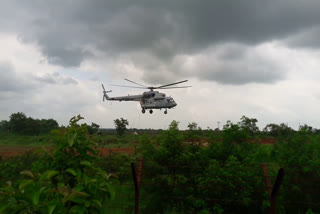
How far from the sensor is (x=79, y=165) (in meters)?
3.47

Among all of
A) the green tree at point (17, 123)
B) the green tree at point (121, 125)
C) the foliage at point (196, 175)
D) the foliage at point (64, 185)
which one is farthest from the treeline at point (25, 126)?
the foliage at point (64, 185)

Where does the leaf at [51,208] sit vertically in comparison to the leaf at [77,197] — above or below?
below

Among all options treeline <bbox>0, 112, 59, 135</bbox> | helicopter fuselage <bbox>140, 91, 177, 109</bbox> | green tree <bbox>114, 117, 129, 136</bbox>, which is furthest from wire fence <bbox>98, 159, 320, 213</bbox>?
treeline <bbox>0, 112, 59, 135</bbox>

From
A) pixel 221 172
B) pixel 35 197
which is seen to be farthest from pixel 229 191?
pixel 35 197

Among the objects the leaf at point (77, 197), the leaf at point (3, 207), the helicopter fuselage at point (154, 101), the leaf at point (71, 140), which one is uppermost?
the helicopter fuselage at point (154, 101)

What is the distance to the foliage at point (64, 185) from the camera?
284 cm

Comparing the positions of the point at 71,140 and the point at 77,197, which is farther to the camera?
the point at 71,140

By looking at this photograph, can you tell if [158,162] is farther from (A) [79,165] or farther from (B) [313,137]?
(A) [79,165]

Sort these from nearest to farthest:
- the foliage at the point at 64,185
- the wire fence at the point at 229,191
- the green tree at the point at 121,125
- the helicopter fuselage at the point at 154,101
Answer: the foliage at the point at 64,185 < the wire fence at the point at 229,191 < the helicopter fuselage at the point at 154,101 < the green tree at the point at 121,125

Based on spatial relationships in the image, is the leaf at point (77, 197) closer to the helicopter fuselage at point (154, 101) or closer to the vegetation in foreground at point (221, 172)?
the vegetation in foreground at point (221, 172)

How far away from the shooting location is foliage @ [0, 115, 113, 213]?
9.32ft

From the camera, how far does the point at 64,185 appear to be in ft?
11.1

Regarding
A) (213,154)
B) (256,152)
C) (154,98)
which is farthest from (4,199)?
(154,98)

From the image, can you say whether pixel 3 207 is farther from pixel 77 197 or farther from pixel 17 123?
pixel 17 123
